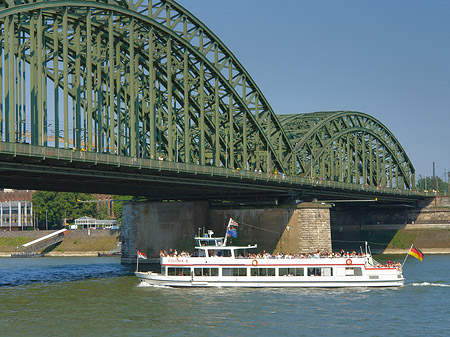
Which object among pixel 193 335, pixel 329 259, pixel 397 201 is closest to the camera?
pixel 193 335

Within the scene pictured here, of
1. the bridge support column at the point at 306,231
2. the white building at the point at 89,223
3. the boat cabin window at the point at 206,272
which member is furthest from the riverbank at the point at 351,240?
the boat cabin window at the point at 206,272

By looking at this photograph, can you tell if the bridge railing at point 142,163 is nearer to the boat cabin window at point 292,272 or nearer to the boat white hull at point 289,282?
the boat white hull at point 289,282

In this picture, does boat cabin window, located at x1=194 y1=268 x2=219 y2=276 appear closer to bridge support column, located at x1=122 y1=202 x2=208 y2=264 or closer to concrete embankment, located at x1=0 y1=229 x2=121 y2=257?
bridge support column, located at x1=122 y1=202 x2=208 y2=264

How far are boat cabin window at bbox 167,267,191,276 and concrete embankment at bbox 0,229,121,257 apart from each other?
77220 millimetres

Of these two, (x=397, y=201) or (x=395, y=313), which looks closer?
(x=395, y=313)

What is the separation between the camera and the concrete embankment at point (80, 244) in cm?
14525

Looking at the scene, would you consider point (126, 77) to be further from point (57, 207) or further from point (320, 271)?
point (57, 207)

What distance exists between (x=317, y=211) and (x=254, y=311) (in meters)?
47.8

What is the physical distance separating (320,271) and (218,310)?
16143 mm

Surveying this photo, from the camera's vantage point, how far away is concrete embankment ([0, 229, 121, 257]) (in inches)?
5719

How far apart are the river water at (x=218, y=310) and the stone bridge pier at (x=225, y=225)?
983 inches

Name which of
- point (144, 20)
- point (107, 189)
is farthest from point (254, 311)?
point (144, 20)

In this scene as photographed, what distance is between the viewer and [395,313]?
171 ft

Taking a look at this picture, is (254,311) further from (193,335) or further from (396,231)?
(396,231)
